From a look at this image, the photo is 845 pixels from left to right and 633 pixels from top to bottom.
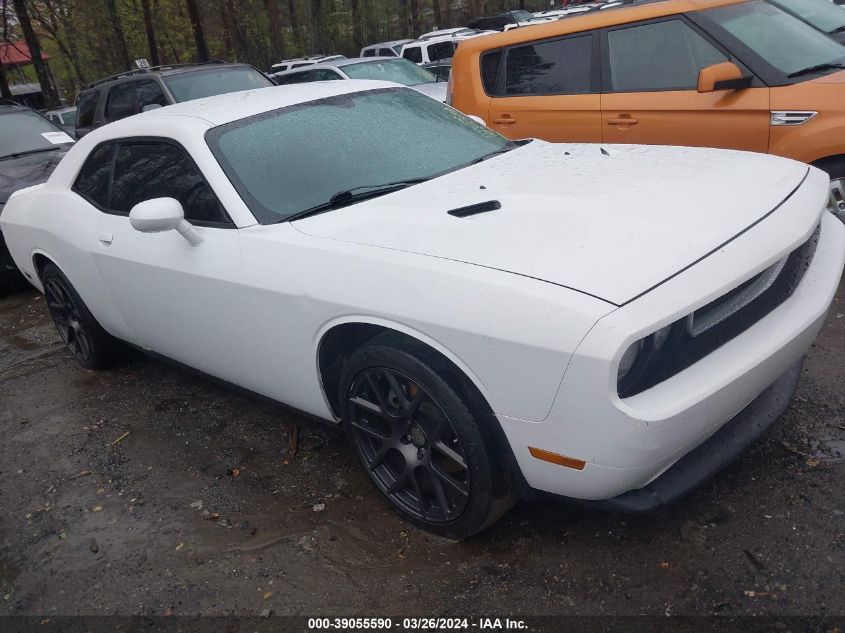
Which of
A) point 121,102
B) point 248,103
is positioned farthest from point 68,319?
point 121,102

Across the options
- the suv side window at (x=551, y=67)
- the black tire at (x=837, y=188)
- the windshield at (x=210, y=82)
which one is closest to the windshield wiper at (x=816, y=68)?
the black tire at (x=837, y=188)

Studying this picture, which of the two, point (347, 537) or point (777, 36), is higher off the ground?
point (777, 36)

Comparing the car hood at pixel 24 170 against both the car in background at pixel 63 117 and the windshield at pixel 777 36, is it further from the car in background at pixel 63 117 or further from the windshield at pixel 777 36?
the car in background at pixel 63 117

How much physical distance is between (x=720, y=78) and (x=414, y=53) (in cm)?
1408

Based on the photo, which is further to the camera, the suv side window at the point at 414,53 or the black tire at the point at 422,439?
the suv side window at the point at 414,53

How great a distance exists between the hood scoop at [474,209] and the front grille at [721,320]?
0.85 m

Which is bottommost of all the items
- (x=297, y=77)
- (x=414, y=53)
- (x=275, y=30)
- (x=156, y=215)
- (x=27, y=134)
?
(x=414, y=53)

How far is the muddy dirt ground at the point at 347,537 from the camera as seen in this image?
7.68 ft

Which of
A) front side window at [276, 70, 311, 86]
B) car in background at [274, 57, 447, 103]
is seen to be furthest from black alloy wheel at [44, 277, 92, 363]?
front side window at [276, 70, 311, 86]

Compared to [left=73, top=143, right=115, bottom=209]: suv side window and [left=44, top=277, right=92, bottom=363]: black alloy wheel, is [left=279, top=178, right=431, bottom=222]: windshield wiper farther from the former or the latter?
[left=44, top=277, right=92, bottom=363]: black alloy wheel

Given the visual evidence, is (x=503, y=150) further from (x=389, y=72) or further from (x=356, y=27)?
(x=356, y=27)

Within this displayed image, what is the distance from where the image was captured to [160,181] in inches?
137

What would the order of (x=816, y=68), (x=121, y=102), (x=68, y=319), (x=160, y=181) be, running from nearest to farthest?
(x=160, y=181) → (x=816, y=68) → (x=68, y=319) → (x=121, y=102)

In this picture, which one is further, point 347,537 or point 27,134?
point 27,134
